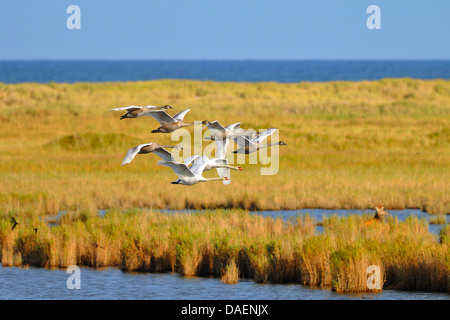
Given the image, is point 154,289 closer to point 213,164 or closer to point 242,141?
point 213,164

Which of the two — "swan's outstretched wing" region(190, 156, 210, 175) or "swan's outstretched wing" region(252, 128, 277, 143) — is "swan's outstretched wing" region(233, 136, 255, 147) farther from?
"swan's outstretched wing" region(190, 156, 210, 175)

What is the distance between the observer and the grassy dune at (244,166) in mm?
33562

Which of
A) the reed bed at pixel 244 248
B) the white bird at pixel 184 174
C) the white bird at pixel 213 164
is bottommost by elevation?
the reed bed at pixel 244 248

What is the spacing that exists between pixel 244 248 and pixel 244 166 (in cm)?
2177

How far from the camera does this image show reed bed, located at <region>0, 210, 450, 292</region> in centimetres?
2033

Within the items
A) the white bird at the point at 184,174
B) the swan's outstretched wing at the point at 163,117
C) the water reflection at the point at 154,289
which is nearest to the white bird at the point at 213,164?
the white bird at the point at 184,174

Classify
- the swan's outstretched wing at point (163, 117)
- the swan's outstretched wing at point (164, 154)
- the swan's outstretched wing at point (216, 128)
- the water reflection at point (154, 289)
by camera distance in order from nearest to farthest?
the swan's outstretched wing at point (164, 154), the swan's outstretched wing at point (163, 117), the swan's outstretched wing at point (216, 128), the water reflection at point (154, 289)

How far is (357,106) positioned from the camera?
78.0m

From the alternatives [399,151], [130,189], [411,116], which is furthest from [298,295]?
[411,116]

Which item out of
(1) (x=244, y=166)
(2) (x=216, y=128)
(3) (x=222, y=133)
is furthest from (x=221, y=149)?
(1) (x=244, y=166)

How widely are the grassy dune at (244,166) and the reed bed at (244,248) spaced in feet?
18.2

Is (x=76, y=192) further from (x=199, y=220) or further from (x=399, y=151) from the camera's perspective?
(x=399, y=151)

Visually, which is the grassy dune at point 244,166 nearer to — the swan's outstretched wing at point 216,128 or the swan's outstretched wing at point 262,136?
the swan's outstretched wing at point 262,136

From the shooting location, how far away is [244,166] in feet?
144
